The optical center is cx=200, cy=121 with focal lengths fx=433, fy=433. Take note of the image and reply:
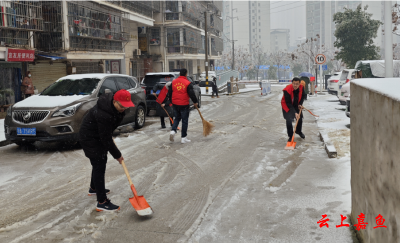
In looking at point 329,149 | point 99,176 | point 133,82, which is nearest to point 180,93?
point 133,82

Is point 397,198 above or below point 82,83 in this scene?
below

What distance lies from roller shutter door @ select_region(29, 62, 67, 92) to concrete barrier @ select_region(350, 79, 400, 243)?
65.3ft

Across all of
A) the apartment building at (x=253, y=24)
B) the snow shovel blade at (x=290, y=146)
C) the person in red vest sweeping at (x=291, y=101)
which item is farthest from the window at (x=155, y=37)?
the apartment building at (x=253, y=24)

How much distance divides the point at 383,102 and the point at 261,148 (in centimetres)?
638

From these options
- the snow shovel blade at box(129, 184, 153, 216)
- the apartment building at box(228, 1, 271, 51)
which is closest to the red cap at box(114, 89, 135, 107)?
the snow shovel blade at box(129, 184, 153, 216)

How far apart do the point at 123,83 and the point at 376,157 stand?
378 inches

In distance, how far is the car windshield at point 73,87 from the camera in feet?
34.0

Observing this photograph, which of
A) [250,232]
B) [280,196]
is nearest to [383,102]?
[250,232]

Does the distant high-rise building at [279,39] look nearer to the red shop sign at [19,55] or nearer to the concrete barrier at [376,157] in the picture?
the red shop sign at [19,55]

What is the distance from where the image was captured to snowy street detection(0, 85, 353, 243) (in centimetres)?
444

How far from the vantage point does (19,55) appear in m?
18.2

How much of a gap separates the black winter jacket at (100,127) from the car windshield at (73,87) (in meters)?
5.30

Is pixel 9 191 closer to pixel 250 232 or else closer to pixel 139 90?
pixel 250 232

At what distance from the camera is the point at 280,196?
564cm
